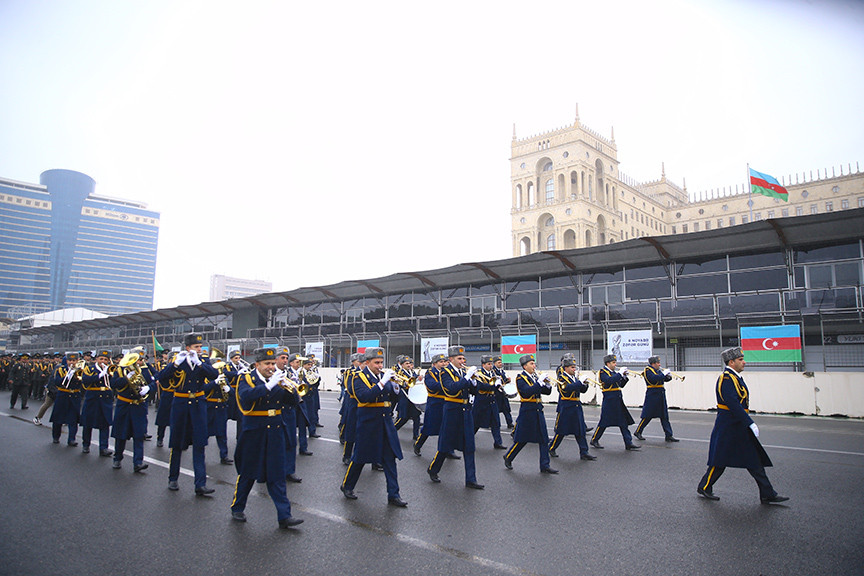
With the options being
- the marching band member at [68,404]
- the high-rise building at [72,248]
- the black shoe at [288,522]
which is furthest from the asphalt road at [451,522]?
the high-rise building at [72,248]

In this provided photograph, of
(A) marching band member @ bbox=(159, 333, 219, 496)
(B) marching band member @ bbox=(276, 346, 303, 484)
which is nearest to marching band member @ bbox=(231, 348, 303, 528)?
(B) marching band member @ bbox=(276, 346, 303, 484)

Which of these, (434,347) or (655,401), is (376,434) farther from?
(434,347)

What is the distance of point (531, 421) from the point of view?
27.3 ft

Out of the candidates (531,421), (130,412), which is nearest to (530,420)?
(531,421)

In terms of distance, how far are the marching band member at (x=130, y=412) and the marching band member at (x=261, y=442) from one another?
343cm

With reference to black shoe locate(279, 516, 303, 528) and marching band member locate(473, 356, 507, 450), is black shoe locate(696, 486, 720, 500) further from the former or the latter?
black shoe locate(279, 516, 303, 528)

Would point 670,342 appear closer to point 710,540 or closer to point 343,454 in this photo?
point 343,454

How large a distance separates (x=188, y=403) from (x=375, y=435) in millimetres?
2823

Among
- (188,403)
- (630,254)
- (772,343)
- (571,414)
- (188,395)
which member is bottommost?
(571,414)

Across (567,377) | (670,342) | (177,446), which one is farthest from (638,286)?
(177,446)

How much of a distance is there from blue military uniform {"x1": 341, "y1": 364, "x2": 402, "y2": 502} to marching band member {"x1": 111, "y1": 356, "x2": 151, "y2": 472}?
3.89 metres

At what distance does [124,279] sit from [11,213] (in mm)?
108188

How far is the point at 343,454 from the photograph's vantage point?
973cm

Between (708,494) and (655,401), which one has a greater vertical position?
(655,401)
